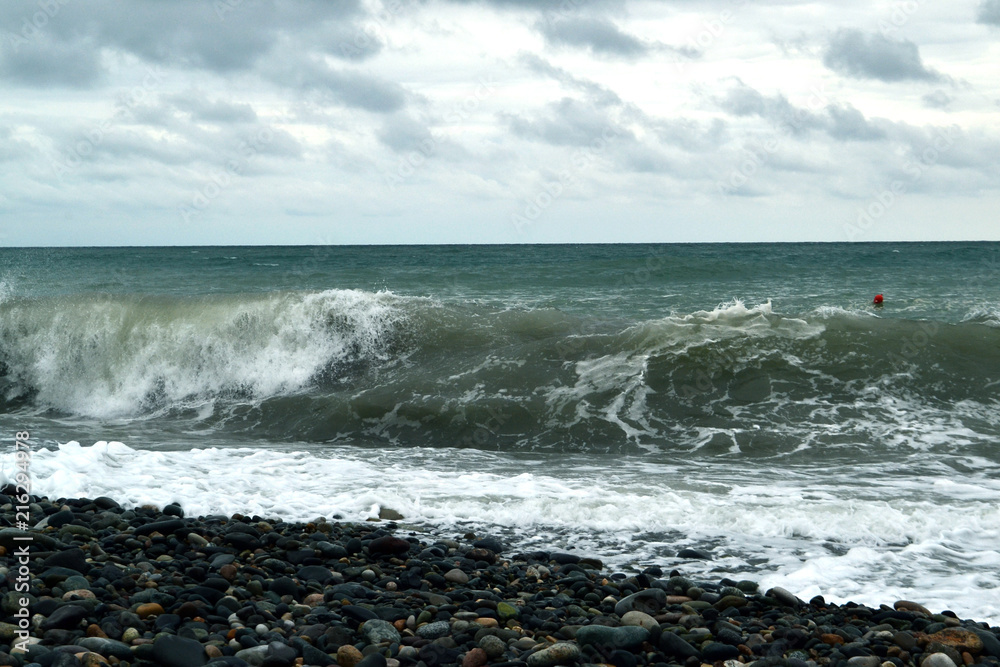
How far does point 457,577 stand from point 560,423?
6.29 meters

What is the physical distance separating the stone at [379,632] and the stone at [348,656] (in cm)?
23

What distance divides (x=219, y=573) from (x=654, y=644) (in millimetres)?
2677

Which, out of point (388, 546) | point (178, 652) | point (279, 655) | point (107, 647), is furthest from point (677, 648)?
point (107, 647)

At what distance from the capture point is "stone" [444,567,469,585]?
208 inches

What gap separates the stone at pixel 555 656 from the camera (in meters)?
3.95

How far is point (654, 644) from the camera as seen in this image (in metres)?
4.29

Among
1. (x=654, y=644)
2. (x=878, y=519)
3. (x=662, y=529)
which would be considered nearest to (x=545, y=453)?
(x=662, y=529)

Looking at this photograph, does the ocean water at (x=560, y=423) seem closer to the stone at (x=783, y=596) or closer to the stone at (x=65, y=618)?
the stone at (x=783, y=596)

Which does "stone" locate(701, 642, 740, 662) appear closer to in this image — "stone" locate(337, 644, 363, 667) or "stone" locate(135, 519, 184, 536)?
"stone" locate(337, 644, 363, 667)

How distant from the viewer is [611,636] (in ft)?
13.9

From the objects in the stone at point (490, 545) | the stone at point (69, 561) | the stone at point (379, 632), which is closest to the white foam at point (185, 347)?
the stone at point (490, 545)

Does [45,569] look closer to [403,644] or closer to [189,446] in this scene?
[403,644]

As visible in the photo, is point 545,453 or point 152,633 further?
point 545,453

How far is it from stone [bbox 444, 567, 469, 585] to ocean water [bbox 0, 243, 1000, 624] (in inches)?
43.2
